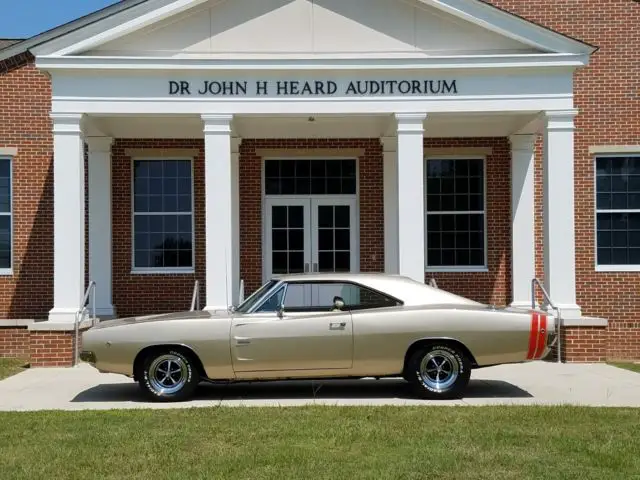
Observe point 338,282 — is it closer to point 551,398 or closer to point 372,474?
point 551,398

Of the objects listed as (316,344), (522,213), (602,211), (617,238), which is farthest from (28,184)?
(617,238)

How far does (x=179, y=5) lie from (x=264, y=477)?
9.29 m

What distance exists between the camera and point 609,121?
53.5 ft

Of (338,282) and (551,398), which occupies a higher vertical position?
(338,282)

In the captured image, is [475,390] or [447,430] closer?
[447,430]

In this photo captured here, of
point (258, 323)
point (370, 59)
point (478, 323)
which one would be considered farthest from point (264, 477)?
point (370, 59)

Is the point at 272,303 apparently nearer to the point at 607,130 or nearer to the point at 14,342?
the point at 14,342

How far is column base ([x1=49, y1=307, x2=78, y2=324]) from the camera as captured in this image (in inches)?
508

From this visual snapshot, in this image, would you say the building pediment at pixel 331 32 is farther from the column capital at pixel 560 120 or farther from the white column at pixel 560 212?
the white column at pixel 560 212

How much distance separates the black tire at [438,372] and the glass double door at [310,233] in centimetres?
742

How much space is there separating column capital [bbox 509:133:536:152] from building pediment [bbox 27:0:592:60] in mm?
2898

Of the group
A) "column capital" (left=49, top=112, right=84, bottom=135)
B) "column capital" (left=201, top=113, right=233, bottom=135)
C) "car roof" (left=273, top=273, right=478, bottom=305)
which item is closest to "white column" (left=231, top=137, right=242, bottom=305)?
"column capital" (left=201, top=113, right=233, bottom=135)

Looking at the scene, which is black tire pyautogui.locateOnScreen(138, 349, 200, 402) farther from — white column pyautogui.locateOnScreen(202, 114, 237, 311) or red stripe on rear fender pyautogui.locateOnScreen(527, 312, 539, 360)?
red stripe on rear fender pyautogui.locateOnScreen(527, 312, 539, 360)

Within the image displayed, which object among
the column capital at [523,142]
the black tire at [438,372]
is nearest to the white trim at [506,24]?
the column capital at [523,142]
